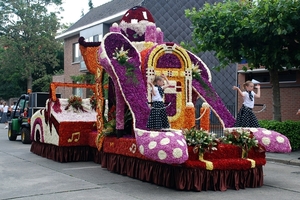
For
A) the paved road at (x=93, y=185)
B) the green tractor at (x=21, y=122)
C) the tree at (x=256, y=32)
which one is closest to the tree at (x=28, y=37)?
the green tractor at (x=21, y=122)

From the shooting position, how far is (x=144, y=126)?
8445 millimetres

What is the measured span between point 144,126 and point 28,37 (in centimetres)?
3285

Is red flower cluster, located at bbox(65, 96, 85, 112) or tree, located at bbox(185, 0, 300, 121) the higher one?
tree, located at bbox(185, 0, 300, 121)

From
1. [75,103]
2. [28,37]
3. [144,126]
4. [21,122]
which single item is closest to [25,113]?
[21,122]

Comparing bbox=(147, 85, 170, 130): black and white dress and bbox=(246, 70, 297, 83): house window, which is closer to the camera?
bbox=(147, 85, 170, 130): black and white dress

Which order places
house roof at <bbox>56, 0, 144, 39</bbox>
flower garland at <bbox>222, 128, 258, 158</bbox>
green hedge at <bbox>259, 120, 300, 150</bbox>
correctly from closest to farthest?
flower garland at <bbox>222, 128, 258, 158</bbox> → green hedge at <bbox>259, 120, 300, 150</bbox> → house roof at <bbox>56, 0, 144, 39</bbox>

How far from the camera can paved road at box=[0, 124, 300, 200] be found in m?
7.23

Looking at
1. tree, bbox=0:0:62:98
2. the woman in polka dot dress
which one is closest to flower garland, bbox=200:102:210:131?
the woman in polka dot dress

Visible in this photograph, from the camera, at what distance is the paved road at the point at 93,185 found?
285 inches

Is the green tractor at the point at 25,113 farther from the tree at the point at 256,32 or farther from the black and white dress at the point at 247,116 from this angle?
the black and white dress at the point at 247,116

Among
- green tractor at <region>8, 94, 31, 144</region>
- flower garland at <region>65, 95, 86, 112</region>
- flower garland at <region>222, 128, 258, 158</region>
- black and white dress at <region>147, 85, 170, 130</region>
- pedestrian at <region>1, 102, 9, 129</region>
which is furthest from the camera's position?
pedestrian at <region>1, 102, 9, 129</region>

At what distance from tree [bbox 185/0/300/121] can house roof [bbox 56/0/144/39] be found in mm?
10488

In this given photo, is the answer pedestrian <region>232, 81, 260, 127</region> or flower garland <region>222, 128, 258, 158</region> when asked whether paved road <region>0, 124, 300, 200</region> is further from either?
pedestrian <region>232, 81, 260, 127</region>

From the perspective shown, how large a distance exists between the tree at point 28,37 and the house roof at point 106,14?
23.6 ft
